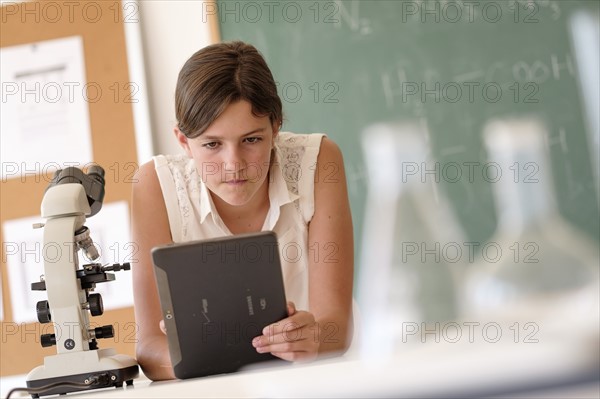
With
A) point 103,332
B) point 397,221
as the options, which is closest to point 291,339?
point 103,332

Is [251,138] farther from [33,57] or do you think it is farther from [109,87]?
[33,57]

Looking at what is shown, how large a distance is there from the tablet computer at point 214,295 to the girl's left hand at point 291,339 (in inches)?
1.0

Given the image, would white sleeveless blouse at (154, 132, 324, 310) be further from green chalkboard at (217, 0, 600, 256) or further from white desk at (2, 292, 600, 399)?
white desk at (2, 292, 600, 399)

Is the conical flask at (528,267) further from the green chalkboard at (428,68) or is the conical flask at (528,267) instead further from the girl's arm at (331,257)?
the green chalkboard at (428,68)

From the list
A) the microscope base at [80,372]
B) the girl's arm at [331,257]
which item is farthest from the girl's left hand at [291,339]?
the microscope base at [80,372]

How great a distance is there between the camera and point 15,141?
10.00ft

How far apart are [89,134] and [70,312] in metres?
1.83

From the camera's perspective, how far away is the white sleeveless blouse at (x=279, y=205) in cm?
177

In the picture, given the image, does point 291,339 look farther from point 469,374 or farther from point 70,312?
point 469,374

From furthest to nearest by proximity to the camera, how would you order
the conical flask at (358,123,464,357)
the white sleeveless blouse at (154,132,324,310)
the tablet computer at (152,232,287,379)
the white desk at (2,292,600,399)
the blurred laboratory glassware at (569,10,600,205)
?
the blurred laboratory glassware at (569,10,600,205) < the conical flask at (358,123,464,357) < the white sleeveless blouse at (154,132,324,310) < the tablet computer at (152,232,287,379) < the white desk at (2,292,600,399)

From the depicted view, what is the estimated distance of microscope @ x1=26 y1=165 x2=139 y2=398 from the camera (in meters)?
1.29

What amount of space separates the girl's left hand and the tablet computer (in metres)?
0.03

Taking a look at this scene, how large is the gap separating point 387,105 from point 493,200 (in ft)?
1.82

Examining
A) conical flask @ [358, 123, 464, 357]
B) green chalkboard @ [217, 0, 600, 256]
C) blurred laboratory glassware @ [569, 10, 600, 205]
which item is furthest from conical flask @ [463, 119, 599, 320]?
blurred laboratory glassware @ [569, 10, 600, 205]
